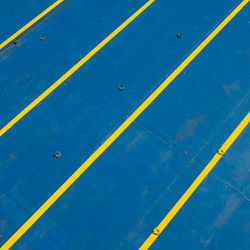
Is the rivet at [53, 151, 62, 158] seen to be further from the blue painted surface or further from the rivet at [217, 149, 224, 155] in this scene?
the blue painted surface

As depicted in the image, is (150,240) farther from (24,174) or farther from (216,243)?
(24,174)

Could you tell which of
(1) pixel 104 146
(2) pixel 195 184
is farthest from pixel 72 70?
(2) pixel 195 184

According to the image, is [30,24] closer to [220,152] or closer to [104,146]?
[104,146]

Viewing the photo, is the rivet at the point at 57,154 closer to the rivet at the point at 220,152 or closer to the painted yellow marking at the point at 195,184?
the painted yellow marking at the point at 195,184

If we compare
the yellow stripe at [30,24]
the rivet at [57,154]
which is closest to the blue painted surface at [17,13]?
the yellow stripe at [30,24]

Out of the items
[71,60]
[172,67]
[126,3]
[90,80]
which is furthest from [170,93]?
[126,3]
